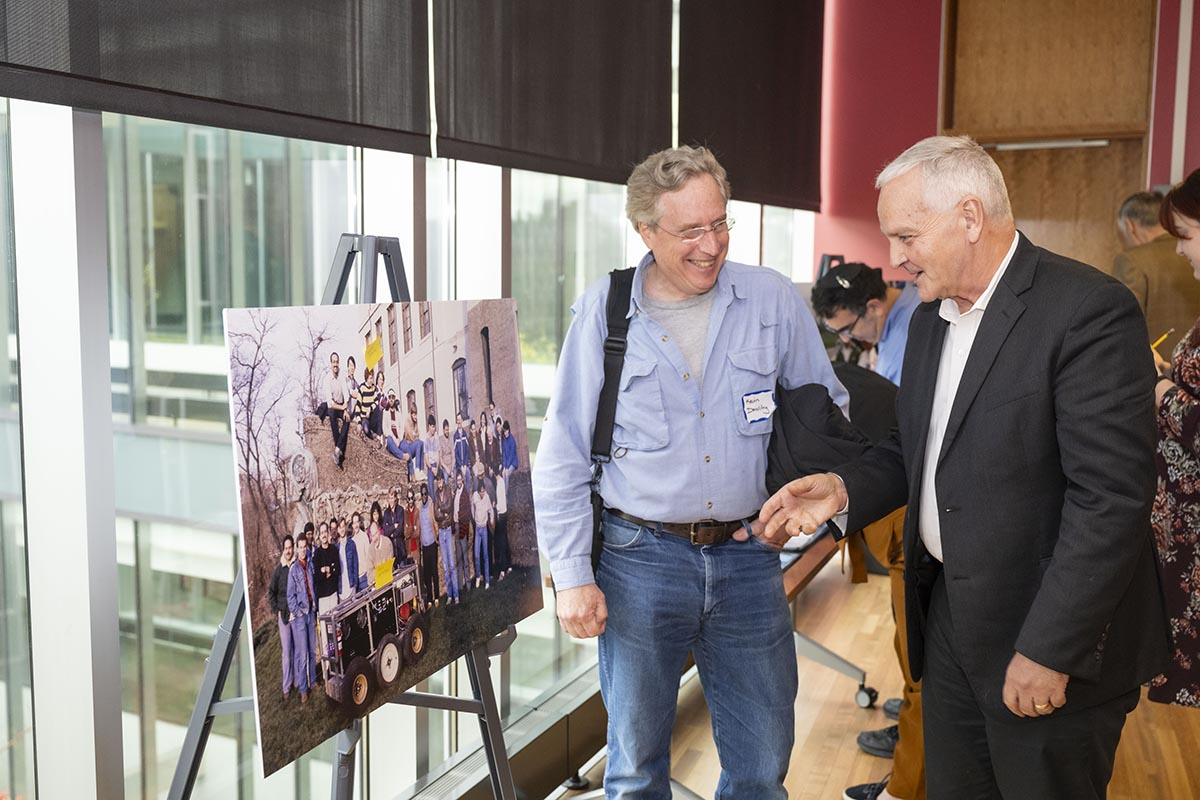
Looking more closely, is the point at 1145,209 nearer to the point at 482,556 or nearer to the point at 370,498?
the point at 482,556

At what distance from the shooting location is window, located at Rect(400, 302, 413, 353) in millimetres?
1785

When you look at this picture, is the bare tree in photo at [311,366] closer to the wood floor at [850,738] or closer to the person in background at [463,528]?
the person in background at [463,528]

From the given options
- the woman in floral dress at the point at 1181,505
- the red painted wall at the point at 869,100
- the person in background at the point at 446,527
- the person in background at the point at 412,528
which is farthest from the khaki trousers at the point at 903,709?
the red painted wall at the point at 869,100

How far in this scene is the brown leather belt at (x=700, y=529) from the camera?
78.3 inches

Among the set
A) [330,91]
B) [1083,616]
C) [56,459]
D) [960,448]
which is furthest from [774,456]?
[56,459]

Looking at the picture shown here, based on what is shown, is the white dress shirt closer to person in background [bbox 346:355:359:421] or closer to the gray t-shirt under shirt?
the gray t-shirt under shirt

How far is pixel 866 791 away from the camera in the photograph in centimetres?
300

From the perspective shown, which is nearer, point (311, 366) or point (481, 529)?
point (311, 366)

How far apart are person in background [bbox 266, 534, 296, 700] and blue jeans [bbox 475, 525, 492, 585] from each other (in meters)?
0.47

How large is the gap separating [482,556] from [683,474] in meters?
0.41

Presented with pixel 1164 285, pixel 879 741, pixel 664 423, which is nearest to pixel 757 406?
pixel 664 423

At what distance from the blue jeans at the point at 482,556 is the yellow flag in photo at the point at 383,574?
0.25 m

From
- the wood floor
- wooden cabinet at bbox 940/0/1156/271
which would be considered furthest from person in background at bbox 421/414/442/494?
wooden cabinet at bbox 940/0/1156/271

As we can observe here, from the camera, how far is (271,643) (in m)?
1.48
